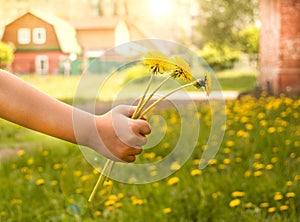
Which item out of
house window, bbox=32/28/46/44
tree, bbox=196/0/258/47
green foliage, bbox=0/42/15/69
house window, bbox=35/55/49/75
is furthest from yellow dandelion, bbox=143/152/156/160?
tree, bbox=196/0/258/47

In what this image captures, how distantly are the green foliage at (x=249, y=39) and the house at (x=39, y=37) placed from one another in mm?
4930

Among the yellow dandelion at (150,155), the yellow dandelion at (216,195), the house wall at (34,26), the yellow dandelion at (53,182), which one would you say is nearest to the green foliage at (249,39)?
the house wall at (34,26)

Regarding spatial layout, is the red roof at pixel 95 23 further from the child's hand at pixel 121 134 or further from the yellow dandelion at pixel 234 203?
the child's hand at pixel 121 134

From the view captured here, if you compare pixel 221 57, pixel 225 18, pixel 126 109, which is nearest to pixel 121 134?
pixel 126 109

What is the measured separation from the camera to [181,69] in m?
0.70

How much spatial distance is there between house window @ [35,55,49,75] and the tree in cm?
397

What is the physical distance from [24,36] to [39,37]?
2180 mm

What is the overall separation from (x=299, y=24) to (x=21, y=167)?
3743 mm

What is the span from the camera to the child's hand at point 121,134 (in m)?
0.83

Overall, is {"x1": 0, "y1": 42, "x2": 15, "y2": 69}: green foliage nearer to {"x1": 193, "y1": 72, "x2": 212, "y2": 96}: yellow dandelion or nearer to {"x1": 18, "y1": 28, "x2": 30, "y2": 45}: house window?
{"x1": 18, "y1": 28, "x2": 30, "y2": 45}: house window

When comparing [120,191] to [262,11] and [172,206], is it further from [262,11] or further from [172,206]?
[262,11]

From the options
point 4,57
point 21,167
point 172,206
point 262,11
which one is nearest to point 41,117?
point 172,206

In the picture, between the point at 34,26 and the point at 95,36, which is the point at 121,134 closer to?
the point at 34,26

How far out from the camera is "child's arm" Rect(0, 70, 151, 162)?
873 millimetres
